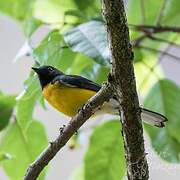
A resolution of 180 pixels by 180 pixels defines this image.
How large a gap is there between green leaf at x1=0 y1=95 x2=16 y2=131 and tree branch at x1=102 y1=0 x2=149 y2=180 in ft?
2.57

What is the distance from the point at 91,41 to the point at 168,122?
25.4 inches

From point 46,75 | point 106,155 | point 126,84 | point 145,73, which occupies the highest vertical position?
point 126,84

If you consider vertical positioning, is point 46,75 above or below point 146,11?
below

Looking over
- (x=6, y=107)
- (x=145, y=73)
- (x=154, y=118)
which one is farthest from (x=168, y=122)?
(x=6, y=107)

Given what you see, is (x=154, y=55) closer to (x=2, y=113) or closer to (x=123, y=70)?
(x=2, y=113)

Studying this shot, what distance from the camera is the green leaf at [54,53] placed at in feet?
4.69

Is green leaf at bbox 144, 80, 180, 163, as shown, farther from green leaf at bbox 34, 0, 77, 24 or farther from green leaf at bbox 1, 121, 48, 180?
green leaf at bbox 34, 0, 77, 24

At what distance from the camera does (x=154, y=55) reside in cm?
242

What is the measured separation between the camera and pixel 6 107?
1730 millimetres

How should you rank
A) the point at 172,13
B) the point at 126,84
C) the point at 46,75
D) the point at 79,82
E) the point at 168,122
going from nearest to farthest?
the point at 126,84
the point at 79,82
the point at 168,122
the point at 46,75
the point at 172,13

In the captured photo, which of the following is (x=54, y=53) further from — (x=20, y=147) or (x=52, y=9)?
(x=52, y=9)

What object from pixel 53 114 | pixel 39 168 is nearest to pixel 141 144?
pixel 39 168

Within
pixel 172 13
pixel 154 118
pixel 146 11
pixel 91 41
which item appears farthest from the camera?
pixel 146 11

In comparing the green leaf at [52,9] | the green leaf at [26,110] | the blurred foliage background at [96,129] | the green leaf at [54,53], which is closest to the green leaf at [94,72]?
the blurred foliage background at [96,129]
